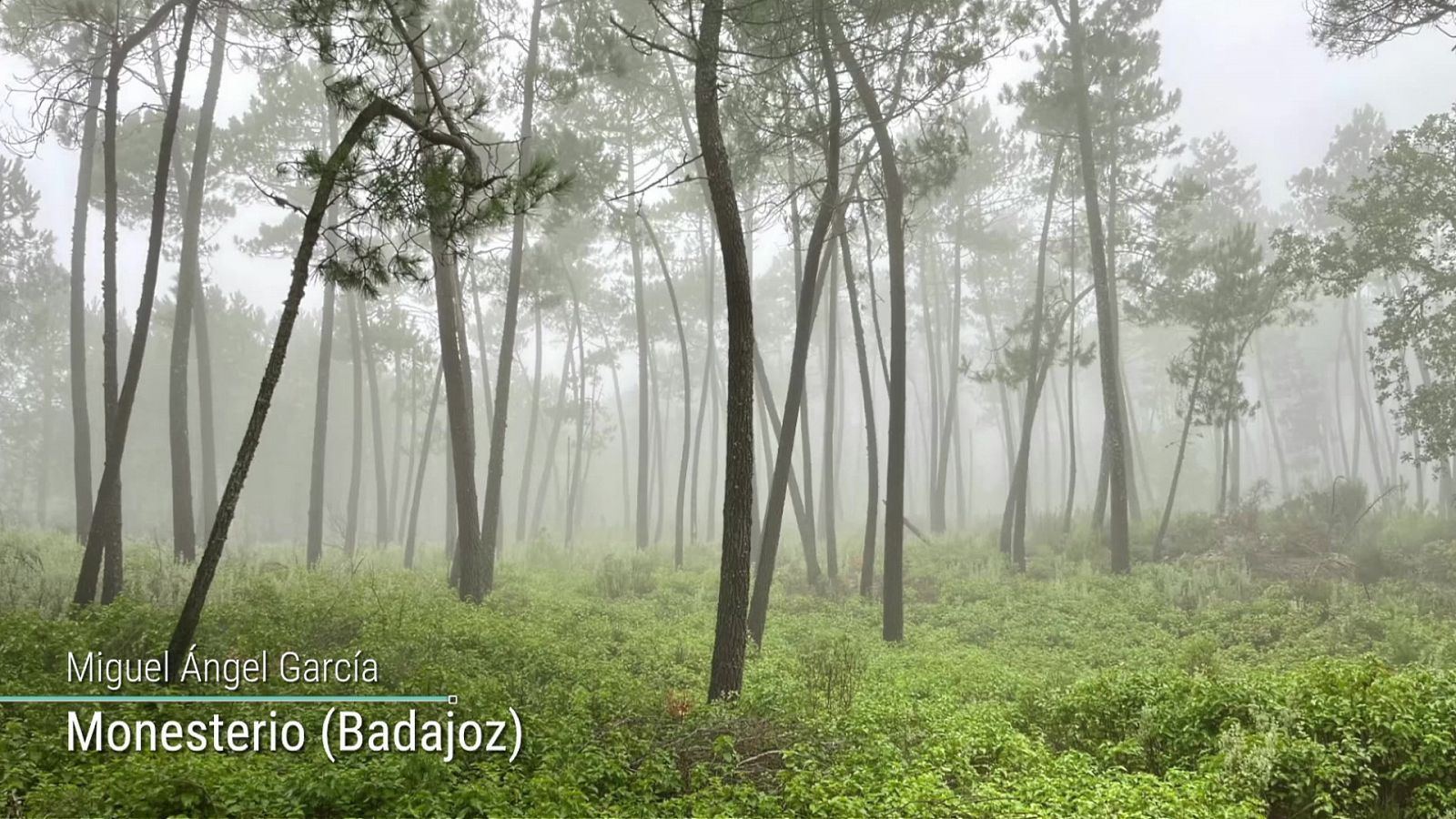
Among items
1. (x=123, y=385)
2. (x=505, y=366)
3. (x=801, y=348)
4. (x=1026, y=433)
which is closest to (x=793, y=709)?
(x=801, y=348)

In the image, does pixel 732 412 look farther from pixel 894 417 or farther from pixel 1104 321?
pixel 1104 321

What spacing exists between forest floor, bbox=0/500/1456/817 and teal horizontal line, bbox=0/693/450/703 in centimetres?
9

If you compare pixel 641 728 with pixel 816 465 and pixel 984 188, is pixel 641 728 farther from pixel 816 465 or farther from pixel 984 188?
pixel 816 465

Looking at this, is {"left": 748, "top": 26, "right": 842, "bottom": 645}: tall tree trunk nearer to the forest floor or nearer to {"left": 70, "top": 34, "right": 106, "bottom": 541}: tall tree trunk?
the forest floor

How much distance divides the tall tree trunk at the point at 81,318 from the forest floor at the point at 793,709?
1.71 meters

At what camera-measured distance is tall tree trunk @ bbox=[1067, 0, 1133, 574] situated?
16312mm

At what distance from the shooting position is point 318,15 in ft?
24.2

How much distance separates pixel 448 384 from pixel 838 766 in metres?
9.28

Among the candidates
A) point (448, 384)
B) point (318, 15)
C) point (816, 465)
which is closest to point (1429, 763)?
point (318, 15)

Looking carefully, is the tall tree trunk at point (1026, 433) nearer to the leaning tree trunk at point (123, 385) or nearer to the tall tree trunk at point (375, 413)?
the leaning tree trunk at point (123, 385)

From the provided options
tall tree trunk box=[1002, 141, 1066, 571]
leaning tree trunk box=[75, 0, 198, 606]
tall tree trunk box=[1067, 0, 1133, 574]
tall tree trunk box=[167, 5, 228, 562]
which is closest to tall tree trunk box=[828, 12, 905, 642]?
tall tree trunk box=[1002, 141, 1066, 571]

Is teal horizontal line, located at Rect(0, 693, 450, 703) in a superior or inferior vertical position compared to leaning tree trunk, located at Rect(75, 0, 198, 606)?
inferior

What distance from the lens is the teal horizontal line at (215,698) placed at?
5.86 metres

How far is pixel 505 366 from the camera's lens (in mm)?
14664
